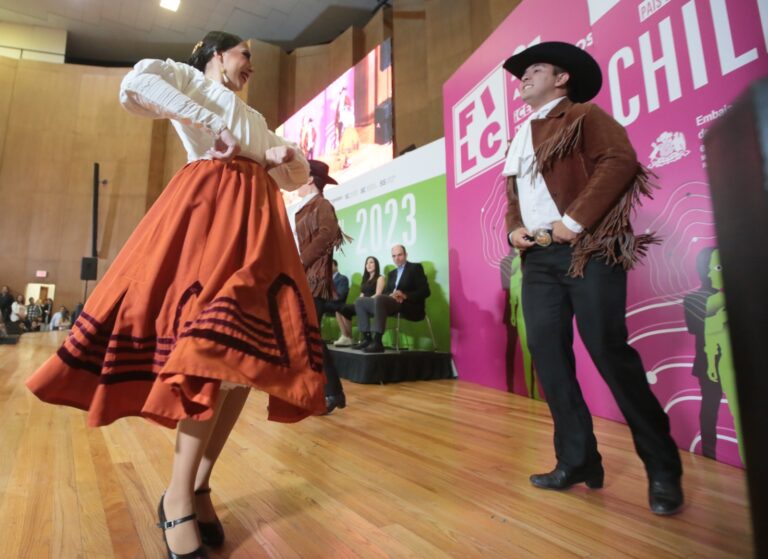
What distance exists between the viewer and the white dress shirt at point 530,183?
1411 mm

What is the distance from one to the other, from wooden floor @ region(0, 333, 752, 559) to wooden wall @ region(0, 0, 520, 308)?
790 cm

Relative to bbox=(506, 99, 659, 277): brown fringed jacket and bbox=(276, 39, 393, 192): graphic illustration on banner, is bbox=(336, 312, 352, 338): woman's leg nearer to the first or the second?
bbox=(276, 39, 393, 192): graphic illustration on banner

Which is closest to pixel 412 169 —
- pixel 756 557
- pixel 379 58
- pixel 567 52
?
pixel 379 58

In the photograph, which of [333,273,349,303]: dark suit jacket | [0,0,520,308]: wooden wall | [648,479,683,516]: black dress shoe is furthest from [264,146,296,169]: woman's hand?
[0,0,520,308]: wooden wall

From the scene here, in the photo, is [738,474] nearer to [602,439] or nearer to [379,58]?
[602,439]

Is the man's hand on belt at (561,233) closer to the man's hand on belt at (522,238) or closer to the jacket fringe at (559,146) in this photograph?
the man's hand on belt at (522,238)

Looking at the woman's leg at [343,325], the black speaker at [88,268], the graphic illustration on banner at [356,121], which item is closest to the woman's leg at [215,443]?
the woman's leg at [343,325]

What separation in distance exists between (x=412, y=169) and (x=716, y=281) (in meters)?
3.26

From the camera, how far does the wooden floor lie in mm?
981

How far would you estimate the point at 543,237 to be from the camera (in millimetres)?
1363

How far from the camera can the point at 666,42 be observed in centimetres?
199

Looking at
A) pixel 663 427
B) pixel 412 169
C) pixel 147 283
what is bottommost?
pixel 663 427

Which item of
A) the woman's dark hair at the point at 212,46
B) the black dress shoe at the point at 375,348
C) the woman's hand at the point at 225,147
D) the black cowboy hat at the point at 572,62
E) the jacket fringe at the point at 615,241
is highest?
the black cowboy hat at the point at 572,62

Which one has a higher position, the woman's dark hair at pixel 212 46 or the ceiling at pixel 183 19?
the ceiling at pixel 183 19
